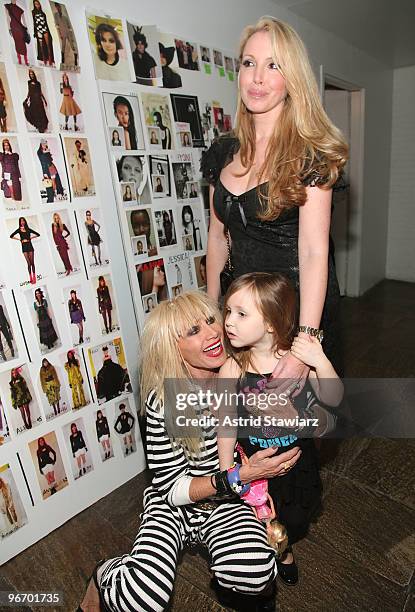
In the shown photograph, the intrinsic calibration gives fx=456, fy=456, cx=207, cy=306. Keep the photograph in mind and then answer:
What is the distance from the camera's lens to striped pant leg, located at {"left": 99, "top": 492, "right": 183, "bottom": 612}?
4.19ft

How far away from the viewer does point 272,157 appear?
1.36 m

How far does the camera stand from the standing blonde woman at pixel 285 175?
51.3 inches

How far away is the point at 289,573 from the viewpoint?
5.30ft

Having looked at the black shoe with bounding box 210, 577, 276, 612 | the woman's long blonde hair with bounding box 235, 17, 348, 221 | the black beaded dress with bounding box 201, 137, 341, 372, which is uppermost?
the woman's long blonde hair with bounding box 235, 17, 348, 221

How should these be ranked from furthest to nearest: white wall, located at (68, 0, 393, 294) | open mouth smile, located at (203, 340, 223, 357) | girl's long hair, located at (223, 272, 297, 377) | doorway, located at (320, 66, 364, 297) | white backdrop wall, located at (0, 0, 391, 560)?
doorway, located at (320, 66, 364, 297)
white wall, located at (68, 0, 393, 294)
white backdrop wall, located at (0, 0, 391, 560)
open mouth smile, located at (203, 340, 223, 357)
girl's long hair, located at (223, 272, 297, 377)

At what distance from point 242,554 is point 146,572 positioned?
0.92ft

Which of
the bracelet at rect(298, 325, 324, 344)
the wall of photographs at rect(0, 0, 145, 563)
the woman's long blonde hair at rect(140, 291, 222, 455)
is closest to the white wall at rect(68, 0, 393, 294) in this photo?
the wall of photographs at rect(0, 0, 145, 563)

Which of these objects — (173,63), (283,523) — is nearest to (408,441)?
(283,523)

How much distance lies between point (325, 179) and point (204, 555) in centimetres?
142

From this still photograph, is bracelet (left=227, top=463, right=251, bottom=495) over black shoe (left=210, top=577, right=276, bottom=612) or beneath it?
over

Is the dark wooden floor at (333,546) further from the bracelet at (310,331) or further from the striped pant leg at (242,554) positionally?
the bracelet at (310,331)

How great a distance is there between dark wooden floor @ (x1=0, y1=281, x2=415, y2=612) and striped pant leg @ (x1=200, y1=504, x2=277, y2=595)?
31cm

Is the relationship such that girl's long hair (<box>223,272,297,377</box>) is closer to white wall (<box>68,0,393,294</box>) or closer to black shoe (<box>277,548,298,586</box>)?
black shoe (<box>277,548,298,586</box>)

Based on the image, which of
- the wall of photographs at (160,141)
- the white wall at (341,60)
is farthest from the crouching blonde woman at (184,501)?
the white wall at (341,60)
